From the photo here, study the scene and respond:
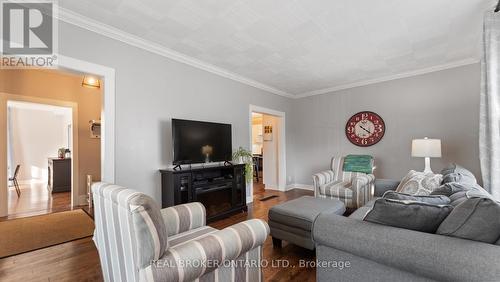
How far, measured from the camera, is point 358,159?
4020 mm

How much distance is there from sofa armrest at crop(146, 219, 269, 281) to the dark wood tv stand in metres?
1.79

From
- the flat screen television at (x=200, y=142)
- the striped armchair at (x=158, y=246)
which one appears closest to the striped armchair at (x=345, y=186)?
the flat screen television at (x=200, y=142)

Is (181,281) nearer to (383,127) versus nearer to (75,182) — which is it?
(75,182)

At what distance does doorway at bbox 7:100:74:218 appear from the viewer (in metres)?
5.34

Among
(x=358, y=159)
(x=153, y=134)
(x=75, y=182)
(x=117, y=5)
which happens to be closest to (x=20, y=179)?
(x=75, y=182)

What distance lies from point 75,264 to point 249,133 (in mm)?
3277

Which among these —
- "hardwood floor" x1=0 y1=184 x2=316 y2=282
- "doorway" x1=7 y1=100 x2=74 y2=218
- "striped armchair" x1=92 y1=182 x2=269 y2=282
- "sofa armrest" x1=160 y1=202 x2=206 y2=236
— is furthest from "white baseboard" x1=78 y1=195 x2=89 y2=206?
"sofa armrest" x1=160 y1=202 x2=206 y2=236

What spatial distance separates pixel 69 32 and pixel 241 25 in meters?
1.88

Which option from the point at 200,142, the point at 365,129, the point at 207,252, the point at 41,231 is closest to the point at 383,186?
the point at 365,129

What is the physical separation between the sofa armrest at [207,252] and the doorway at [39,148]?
224 inches

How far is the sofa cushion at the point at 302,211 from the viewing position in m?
2.16

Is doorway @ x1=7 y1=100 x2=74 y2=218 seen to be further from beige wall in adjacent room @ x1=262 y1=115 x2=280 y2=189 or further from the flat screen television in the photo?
beige wall in adjacent room @ x1=262 y1=115 x2=280 y2=189

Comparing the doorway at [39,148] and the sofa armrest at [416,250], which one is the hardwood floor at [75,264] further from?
the doorway at [39,148]

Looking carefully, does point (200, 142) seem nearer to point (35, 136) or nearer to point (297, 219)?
point (297, 219)
